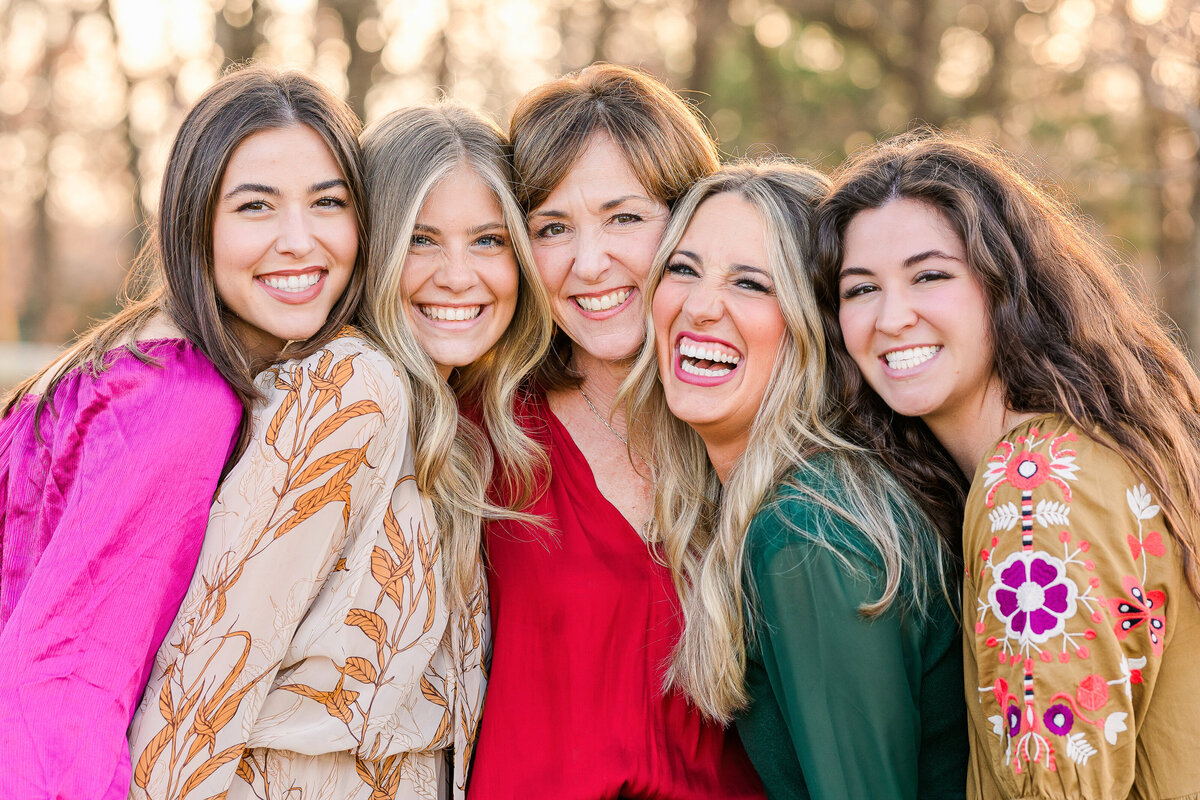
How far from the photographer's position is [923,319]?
2727 mm

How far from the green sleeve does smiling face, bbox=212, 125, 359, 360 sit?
1.44 metres

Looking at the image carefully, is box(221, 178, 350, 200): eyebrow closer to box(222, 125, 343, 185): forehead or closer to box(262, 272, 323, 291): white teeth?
box(222, 125, 343, 185): forehead

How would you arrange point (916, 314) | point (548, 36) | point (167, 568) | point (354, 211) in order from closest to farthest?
1. point (167, 568)
2. point (916, 314)
3. point (354, 211)
4. point (548, 36)

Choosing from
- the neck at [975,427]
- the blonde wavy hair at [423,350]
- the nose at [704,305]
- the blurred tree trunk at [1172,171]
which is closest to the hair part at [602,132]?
the blonde wavy hair at [423,350]

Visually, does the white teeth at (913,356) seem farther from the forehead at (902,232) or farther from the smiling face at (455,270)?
the smiling face at (455,270)

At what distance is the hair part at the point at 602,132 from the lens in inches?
131

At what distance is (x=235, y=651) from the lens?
Answer: 2.43 metres

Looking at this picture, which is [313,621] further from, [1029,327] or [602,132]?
[1029,327]

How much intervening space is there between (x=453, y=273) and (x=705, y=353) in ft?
2.59

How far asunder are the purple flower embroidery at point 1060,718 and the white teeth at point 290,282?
210 cm

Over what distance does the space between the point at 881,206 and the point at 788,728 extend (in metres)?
1.41

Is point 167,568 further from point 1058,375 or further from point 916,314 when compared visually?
point 1058,375

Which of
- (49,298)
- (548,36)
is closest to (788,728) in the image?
(548,36)

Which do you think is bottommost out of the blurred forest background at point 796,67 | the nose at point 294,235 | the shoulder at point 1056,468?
the shoulder at point 1056,468
